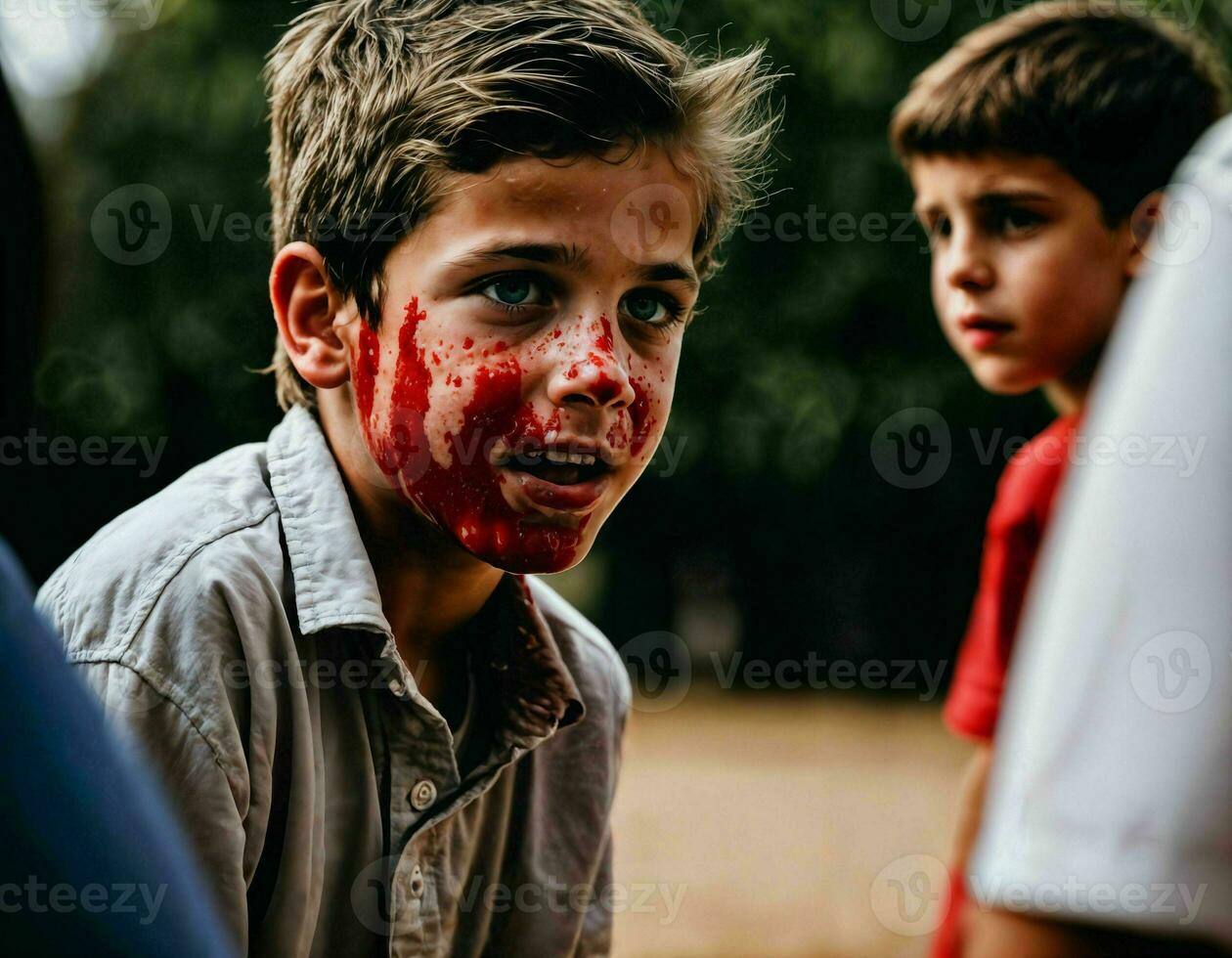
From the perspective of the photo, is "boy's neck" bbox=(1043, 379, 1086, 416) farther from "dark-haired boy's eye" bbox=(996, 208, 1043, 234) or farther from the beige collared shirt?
the beige collared shirt

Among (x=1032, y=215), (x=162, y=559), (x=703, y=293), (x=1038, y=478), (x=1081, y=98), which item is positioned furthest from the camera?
(x=703, y=293)

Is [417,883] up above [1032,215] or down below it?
below

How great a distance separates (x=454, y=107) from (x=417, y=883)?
1210 mm

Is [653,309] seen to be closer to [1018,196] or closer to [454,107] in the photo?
[454,107]

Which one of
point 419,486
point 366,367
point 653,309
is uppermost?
point 653,309

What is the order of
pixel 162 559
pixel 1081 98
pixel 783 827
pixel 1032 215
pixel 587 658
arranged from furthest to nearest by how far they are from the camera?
pixel 783 827 → pixel 1081 98 → pixel 1032 215 → pixel 587 658 → pixel 162 559

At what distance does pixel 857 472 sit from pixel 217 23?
4.84 meters

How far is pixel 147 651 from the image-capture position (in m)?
1.79

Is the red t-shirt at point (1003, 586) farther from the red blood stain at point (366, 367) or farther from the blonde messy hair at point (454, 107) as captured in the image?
the red blood stain at point (366, 367)

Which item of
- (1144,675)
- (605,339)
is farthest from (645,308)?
(1144,675)

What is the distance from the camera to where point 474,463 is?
2020 mm

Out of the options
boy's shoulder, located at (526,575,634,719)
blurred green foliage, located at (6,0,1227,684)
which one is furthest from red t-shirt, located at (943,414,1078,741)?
blurred green foliage, located at (6,0,1227,684)

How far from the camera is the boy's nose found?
198cm

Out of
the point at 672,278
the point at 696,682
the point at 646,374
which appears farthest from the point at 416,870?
the point at 696,682
